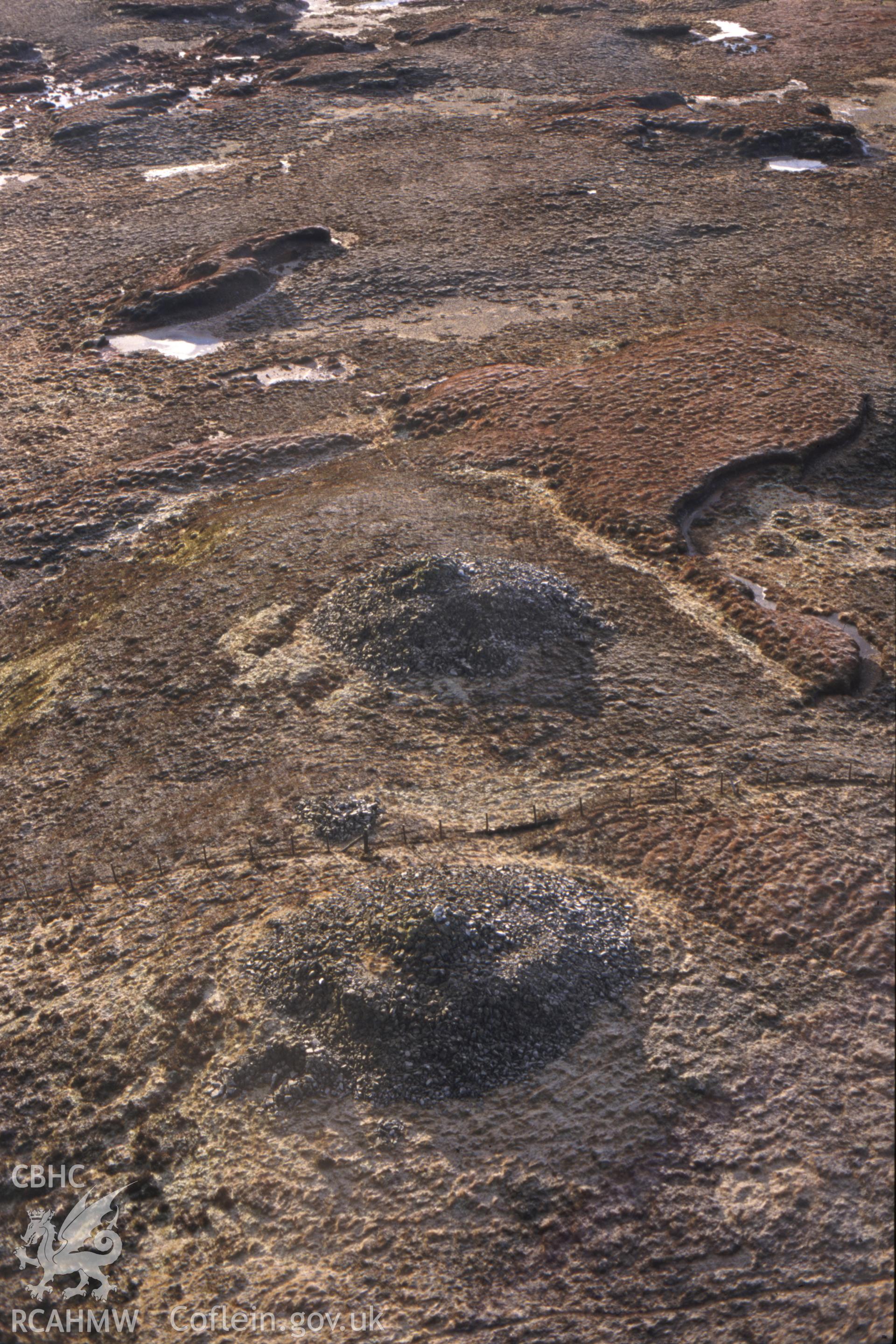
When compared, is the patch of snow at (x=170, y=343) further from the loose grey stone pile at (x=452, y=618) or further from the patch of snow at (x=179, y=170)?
the loose grey stone pile at (x=452, y=618)

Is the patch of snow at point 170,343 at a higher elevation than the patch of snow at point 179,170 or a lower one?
lower

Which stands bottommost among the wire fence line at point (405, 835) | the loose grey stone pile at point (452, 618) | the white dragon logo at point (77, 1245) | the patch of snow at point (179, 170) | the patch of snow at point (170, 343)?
the white dragon logo at point (77, 1245)

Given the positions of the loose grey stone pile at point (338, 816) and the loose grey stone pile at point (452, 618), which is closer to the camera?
the loose grey stone pile at point (338, 816)

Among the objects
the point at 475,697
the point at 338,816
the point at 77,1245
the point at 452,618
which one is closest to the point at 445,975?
the point at 338,816

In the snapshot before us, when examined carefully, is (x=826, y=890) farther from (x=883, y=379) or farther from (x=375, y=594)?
(x=883, y=379)

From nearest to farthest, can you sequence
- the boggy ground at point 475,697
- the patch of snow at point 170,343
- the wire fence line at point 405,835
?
the boggy ground at point 475,697 → the wire fence line at point 405,835 → the patch of snow at point 170,343

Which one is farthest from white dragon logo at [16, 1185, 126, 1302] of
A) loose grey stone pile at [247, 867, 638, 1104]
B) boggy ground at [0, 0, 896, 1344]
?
loose grey stone pile at [247, 867, 638, 1104]

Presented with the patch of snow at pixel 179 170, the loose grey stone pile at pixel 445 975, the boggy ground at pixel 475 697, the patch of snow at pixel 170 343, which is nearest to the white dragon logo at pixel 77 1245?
the boggy ground at pixel 475 697
